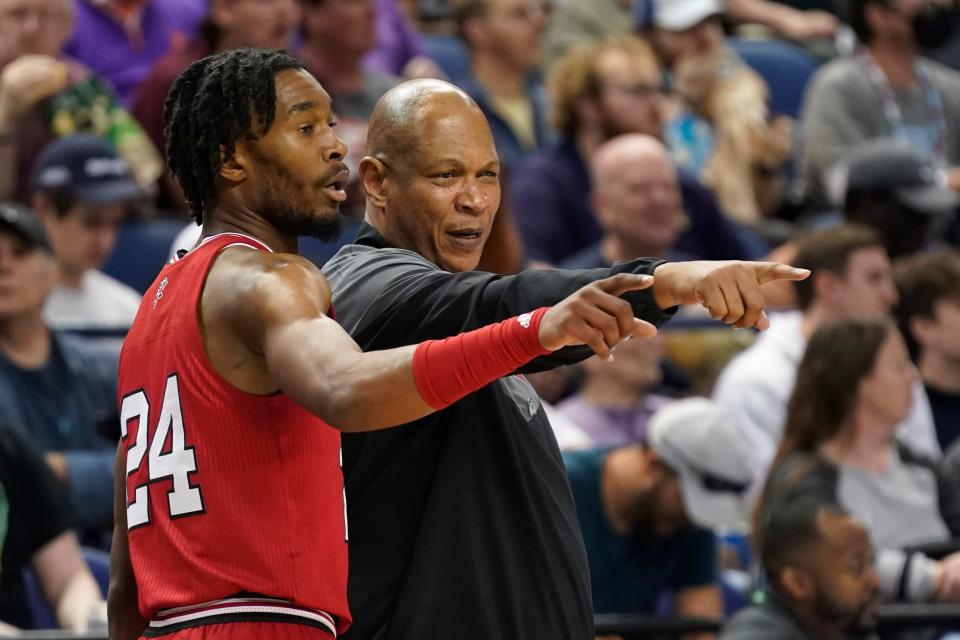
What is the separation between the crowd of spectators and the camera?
16.8ft

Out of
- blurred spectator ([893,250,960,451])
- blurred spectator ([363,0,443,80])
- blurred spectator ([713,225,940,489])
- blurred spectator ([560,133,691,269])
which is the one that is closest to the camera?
blurred spectator ([713,225,940,489])

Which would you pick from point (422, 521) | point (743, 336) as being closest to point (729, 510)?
point (743, 336)

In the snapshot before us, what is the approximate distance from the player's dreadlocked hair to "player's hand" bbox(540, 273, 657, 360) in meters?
0.61

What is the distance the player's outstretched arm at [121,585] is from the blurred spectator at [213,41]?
3.86 m

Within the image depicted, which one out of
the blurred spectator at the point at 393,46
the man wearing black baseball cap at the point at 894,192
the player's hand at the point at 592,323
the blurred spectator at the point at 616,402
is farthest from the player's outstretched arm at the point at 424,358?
the blurred spectator at the point at 393,46

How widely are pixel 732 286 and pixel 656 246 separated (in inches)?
171

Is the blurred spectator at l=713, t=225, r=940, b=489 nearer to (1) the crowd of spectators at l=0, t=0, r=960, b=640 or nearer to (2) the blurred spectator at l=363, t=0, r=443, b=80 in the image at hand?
(1) the crowd of spectators at l=0, t=0, r=960, b=640

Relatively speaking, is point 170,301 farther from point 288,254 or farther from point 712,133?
point 712,133

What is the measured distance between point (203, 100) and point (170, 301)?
0.31 meters

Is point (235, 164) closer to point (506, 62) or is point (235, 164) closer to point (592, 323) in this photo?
point (592, 323)

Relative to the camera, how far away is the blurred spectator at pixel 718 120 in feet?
26.6

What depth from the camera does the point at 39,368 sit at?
17.7 feet

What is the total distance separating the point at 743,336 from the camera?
655 centimetres

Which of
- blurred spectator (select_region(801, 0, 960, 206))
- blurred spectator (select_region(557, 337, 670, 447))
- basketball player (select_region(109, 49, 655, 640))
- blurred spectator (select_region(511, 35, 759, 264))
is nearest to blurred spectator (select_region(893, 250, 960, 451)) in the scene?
blurred spectator (select_region(511, 35, 759, 264))
